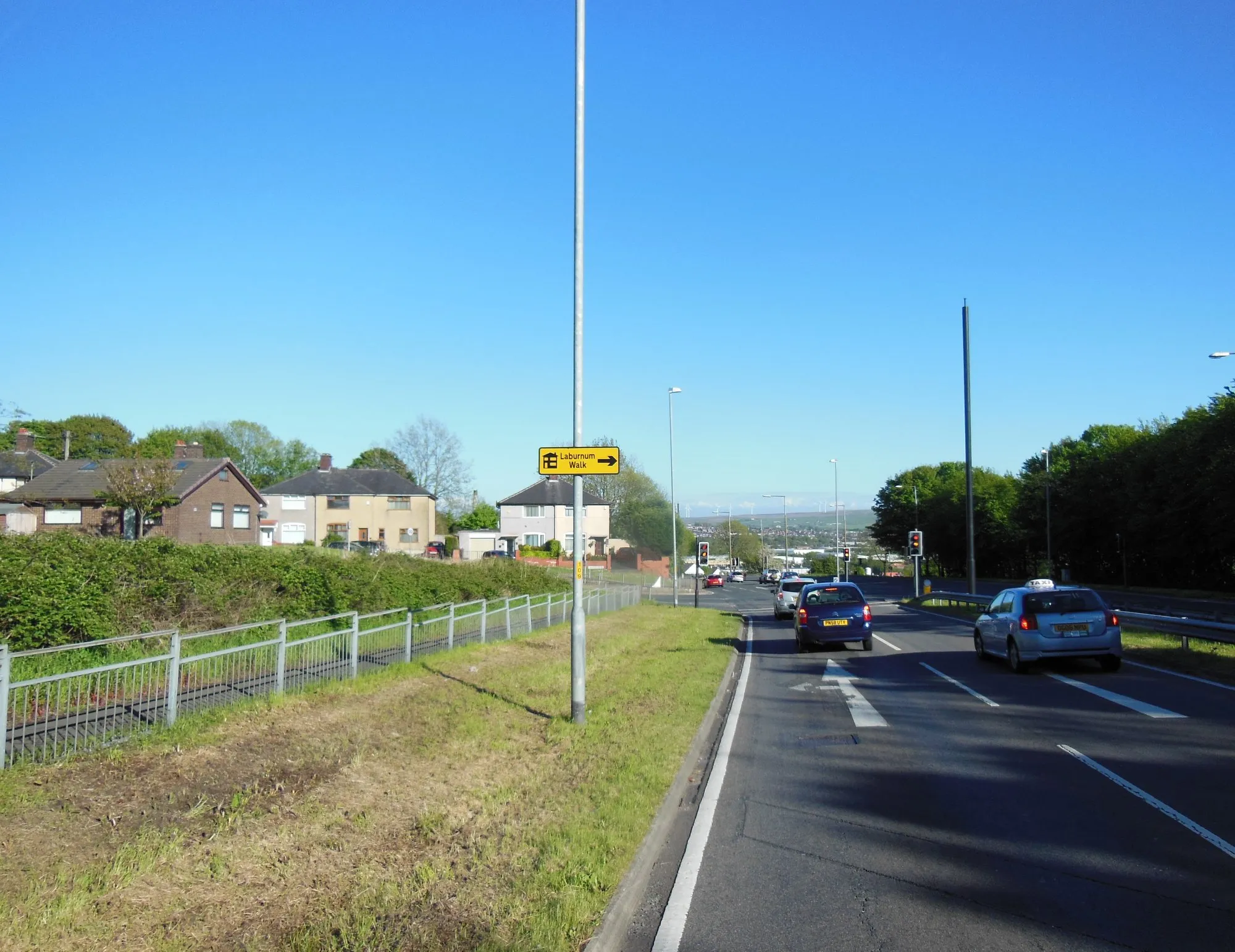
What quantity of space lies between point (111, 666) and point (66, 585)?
4.84 meters

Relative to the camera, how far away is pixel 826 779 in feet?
29.8

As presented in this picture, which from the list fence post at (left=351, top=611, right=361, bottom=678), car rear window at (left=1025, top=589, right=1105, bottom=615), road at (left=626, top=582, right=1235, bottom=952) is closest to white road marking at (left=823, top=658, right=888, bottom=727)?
road at (left=626, top=582, right=1235, bottom=952)

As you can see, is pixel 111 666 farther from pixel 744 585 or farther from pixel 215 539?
pixel 744 585

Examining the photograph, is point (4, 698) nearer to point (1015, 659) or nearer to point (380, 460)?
point (1015, 659)

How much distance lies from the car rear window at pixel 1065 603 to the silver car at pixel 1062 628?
0.03ft

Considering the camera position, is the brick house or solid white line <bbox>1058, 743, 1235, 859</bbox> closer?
solid white line <bbox>1058, 743, 1235, 859</bbox>

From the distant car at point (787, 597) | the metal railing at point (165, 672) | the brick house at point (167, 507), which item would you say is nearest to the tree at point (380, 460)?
the brick house at point (167, 507)

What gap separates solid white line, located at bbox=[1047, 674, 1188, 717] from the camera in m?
11.9

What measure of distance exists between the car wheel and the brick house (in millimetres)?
35970

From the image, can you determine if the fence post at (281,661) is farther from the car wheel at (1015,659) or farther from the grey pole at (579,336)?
the car wheel at (1015,659)

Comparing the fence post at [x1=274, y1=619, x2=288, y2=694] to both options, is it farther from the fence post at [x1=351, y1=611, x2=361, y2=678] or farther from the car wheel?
the car wheel

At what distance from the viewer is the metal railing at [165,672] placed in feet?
28.2

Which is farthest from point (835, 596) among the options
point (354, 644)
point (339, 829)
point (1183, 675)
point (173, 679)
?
point (339, 829)

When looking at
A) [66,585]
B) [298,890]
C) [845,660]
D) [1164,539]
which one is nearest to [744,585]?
[1164,539]
